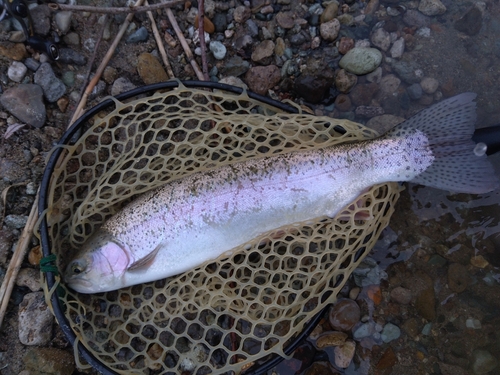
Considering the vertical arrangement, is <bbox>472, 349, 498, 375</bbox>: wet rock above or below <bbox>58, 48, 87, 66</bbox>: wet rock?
below

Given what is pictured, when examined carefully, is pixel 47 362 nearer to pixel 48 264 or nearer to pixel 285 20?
pixel 48 264

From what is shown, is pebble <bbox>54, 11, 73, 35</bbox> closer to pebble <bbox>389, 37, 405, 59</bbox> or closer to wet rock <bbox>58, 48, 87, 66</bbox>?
wet rock <bbox>58, 48, 87, 66</bbox>

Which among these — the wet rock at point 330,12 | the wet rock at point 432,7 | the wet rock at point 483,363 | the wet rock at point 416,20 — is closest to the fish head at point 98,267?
the wet rock at point 330,12

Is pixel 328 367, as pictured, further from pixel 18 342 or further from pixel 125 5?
pixel 125 5

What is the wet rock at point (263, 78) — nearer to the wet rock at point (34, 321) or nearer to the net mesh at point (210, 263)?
the net mesh at point (210, 263)

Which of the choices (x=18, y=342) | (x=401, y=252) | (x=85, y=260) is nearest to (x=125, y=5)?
(x=85, y=260)

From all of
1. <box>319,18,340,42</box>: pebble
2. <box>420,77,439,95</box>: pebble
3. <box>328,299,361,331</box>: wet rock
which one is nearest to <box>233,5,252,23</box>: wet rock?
<box>319,18,340,42</box>: pebble
